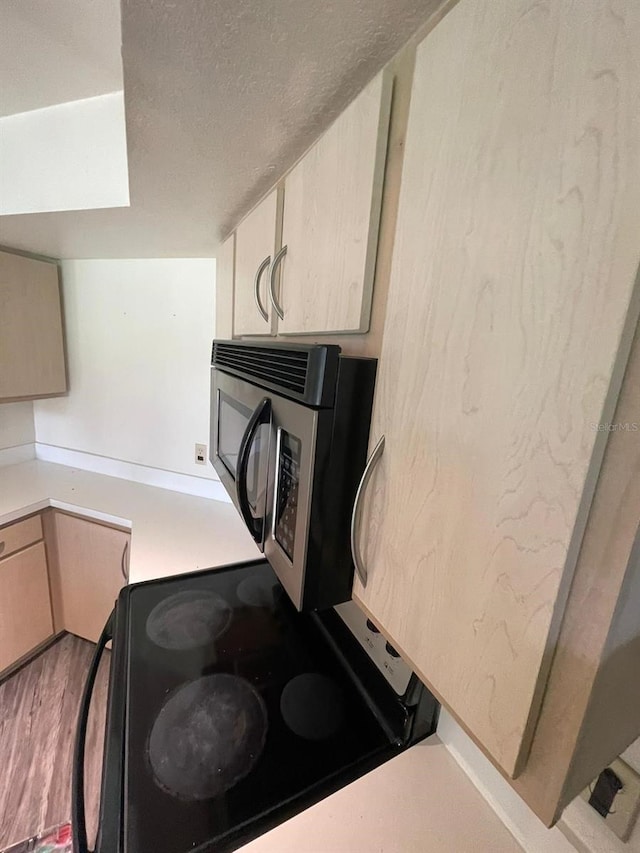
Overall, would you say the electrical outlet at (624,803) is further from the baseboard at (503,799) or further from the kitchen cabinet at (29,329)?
the kitchen cabinet at (29,329)

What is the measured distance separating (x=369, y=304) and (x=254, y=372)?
13.5 inches

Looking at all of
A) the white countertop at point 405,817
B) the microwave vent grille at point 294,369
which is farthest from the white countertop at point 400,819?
the microwave vent grille at point 294,369

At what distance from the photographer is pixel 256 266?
0.96m

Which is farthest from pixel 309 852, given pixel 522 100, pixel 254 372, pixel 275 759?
pixel 522 100

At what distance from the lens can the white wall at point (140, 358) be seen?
5.59 ft

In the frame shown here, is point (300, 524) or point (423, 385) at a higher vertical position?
point (423, 385)

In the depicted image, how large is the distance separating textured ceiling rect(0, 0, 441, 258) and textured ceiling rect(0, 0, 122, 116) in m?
0.33

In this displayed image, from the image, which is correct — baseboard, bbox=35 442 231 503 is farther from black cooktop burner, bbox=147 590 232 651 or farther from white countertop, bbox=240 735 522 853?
white countertop, bbox=240 735 522 853

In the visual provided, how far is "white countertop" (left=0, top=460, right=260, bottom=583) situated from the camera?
4.09 feet

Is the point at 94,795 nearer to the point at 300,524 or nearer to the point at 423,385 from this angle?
the point at 300,524

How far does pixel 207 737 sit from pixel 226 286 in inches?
48.6

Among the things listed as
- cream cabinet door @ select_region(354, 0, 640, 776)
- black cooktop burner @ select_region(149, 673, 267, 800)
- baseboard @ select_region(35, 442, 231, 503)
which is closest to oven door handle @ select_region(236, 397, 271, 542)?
cream cabinet door @ select_region(354, 0, 640, 776)

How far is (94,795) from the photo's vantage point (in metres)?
1.29

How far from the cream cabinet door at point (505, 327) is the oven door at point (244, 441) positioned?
0.29 metres
